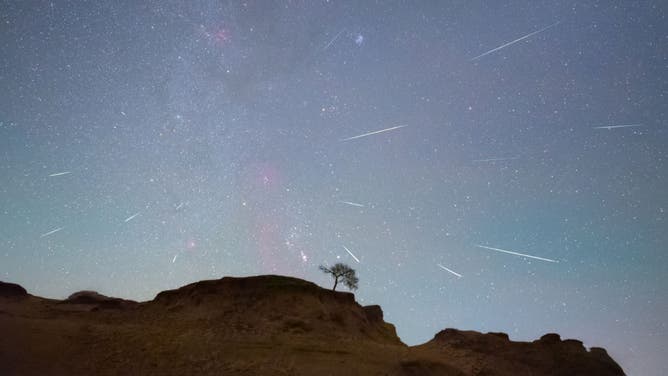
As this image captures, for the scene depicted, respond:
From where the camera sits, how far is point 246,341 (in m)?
30.0

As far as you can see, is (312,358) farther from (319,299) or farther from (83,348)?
(83,348)

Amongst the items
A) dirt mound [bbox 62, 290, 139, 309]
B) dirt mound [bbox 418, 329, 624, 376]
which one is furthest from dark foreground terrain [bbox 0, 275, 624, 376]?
dirt mound [bbox 62, 290, 139, 309]

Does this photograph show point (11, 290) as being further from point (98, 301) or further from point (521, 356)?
point (521, 356)

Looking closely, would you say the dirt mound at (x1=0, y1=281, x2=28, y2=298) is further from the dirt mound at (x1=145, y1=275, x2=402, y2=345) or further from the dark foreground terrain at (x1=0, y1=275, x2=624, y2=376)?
the dirt mound at (x1=145, y1=275, x2=402, y2=345)

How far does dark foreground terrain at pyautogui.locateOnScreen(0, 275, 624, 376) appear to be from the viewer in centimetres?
2631

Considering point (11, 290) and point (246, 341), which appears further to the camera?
point (11, 290)

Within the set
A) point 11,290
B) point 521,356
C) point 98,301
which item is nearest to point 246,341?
point 521,356

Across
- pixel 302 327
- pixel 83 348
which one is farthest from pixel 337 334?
pixel 83 348

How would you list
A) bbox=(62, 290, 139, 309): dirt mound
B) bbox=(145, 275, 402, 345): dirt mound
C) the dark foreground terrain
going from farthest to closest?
bbox=(62, 290, 139, 309): dirt mound → bbox=(145, 275, 402, 345): dirt mound → the dark foreground terrain

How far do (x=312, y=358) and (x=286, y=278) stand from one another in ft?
45.5

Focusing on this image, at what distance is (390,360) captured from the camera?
30.1 metres

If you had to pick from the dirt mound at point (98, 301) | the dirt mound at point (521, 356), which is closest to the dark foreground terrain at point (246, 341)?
the dirt mound at point (521, 356)

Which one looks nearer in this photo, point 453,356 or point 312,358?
point 312,358

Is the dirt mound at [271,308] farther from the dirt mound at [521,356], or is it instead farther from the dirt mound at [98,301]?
the dirt mound at [521,356]
